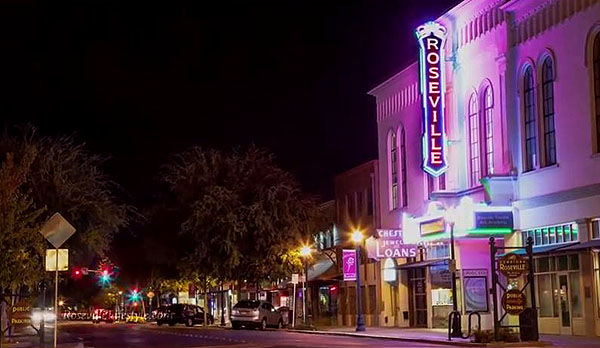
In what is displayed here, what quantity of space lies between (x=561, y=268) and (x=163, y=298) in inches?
3142

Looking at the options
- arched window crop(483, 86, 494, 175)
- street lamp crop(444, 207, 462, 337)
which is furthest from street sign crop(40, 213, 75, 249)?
arched window crop(483, 86, 494, 175)

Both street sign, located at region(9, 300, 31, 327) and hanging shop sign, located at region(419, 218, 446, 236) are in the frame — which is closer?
street sign, located at region(9, 300, 31, 327)

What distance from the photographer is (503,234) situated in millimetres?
36844

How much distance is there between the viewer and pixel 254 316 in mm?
51344

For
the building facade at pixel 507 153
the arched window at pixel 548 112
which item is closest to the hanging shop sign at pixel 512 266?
the building facade at pixel 507 153

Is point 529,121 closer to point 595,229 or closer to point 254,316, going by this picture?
point 595,229

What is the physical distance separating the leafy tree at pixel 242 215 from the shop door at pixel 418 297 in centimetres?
1141

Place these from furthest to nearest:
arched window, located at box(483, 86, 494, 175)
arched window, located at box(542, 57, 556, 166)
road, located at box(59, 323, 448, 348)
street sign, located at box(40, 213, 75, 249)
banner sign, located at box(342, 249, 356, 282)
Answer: banner sign, located at box(342, 249, 356, 282) → arched window, located at box(483, 86, 494, 175) → arched window, located at box(542, 57, 556, 166) → road, located at box(59, 323, 448, 348) → street sign, located at box(40, 213, 75, 249)

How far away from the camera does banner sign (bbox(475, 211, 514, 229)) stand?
36.0 metres

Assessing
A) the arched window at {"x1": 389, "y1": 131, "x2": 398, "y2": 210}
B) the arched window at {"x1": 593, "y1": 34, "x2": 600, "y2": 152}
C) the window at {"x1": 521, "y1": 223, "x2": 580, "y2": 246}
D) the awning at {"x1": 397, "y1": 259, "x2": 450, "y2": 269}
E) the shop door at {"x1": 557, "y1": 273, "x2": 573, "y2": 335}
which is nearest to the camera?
the arched window at {"x1": 593, "y1": 34, "x2": 600, "y2": 152}

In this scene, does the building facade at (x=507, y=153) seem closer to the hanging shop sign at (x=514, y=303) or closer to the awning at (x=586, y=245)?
the awning at (x=586, y=245)

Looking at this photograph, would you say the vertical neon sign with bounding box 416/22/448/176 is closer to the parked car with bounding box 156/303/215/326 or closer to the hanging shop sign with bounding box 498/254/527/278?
the hanging shop sign with bounding box 498/254/527/278

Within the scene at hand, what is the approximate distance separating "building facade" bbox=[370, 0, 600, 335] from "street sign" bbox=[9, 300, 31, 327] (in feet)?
48.4

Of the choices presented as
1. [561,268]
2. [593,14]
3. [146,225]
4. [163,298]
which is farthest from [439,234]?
[163,298]
